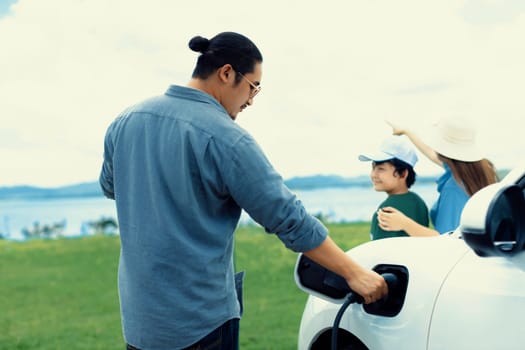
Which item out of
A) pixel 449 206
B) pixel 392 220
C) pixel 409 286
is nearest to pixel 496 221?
pixel 409 286

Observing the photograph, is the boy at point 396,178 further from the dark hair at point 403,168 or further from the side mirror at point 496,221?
the side mirror at point 496,221

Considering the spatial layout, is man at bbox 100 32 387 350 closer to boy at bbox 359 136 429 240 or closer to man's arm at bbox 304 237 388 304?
man's arm at bbox 304 237 388 304

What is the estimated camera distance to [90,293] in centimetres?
1043

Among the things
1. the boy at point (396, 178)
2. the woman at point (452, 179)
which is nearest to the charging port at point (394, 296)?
the woman at point (452, 179)

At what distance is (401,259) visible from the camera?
2613 millimetres

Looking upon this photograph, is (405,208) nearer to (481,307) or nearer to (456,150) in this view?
Answer: (456,150)

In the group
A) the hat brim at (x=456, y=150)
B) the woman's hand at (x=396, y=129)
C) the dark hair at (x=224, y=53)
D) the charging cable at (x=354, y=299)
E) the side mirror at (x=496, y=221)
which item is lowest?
the charging cable at (x=354, y=299)

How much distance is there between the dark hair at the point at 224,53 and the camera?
254 centimetres

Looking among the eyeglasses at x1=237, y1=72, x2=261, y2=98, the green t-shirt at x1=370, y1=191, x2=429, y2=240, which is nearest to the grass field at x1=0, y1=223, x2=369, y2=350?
the green t-shirt at x1=370, y1=191, x2=429, y2=240

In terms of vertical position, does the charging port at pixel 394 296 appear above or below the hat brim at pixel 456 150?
below

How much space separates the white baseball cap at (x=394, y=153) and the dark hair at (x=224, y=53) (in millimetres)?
1602

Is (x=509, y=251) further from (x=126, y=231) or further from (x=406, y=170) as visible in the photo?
(x=406, y=170)

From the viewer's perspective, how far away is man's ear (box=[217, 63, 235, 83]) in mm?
2537

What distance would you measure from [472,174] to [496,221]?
1.69 meters
